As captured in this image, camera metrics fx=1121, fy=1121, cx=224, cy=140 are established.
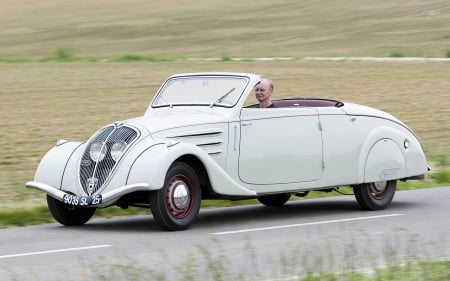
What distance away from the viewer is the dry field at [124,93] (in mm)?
18500

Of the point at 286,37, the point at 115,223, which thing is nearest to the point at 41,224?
the point at 115,223

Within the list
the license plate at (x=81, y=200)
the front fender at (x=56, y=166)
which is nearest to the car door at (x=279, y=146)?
the license plate at (x=81, y=200)

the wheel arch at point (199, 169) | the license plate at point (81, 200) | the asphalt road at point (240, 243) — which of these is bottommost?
the asphalt road at point (240, 243)

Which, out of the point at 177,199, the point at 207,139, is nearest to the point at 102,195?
the point at 177,199

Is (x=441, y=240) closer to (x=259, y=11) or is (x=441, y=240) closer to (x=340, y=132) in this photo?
(x=340, y=132)

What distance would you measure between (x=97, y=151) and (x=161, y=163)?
2.57 ft

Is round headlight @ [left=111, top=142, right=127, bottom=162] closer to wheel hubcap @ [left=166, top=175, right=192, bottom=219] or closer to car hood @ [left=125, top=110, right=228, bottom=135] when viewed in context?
car hood @ [left=125, top=110, right=228, bottom=135]

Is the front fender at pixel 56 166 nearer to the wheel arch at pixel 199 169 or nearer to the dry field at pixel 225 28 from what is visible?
the wheel arch at pixel 199 169

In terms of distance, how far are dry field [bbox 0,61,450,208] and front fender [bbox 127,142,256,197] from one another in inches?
92.9

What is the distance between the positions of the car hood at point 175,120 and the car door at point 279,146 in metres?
0.34

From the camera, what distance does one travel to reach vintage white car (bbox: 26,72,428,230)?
1055 centimetres

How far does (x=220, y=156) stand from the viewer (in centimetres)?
1109

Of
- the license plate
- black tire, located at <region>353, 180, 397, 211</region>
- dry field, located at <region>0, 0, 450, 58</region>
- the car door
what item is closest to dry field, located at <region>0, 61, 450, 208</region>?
the license plate

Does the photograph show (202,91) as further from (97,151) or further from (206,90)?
(97,151)
